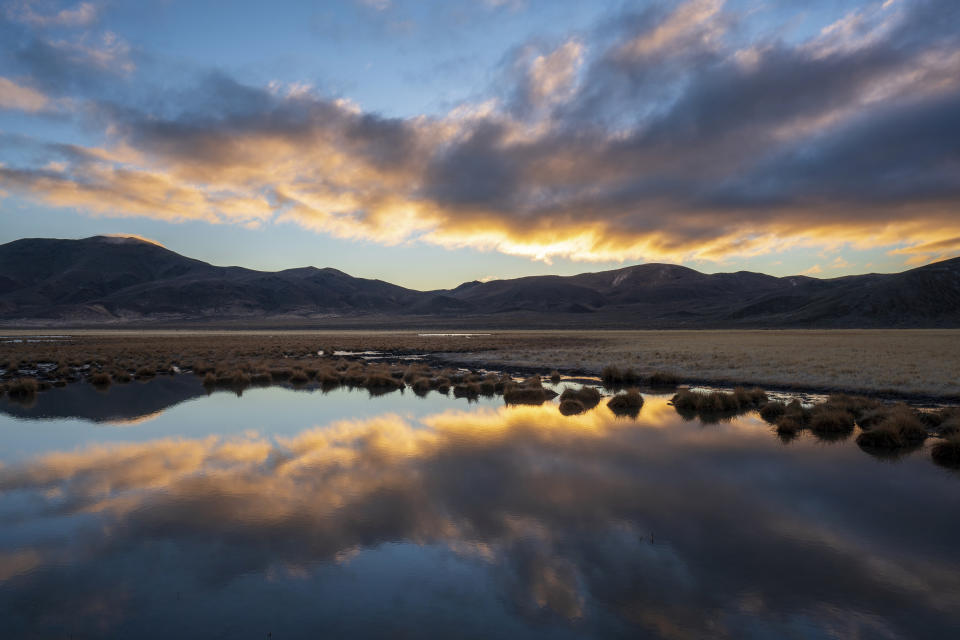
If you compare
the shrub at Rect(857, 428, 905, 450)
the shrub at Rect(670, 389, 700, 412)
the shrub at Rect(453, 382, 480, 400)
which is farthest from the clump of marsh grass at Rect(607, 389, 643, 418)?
the shrub at Rect(857, 428, 905, 450)

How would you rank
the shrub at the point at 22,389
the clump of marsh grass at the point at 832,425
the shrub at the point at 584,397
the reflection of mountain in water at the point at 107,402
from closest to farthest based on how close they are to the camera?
the clump of marsh grass at the point at 832,425
the reflection of mountain in water at the point at 107,402
the shrub at the point at 584,397
the shrub at the point at 22,389

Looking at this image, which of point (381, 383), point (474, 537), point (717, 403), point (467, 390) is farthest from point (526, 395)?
point (474, 537)

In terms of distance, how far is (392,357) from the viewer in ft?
146

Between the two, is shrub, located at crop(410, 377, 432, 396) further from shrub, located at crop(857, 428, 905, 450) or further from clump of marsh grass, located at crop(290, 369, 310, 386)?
shrub, located at crop(857, 428, 905, 450)

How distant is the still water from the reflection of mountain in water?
3.70m

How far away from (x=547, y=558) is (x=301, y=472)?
654cm

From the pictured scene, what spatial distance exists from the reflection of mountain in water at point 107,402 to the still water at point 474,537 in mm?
3699

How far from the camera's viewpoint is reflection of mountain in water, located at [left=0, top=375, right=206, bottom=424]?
1848cm

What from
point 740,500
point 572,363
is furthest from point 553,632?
point 572,363

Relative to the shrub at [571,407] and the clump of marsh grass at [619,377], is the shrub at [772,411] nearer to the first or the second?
the shrub at [571,407]

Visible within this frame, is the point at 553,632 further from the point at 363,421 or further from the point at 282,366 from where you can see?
the point at 282,366

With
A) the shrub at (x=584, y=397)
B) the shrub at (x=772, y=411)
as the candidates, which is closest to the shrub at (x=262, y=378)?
the shrub at (x=584, y=397)

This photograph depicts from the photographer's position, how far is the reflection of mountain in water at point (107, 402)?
18.5 meters

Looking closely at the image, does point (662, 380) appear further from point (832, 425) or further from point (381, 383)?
point (381, 383)
